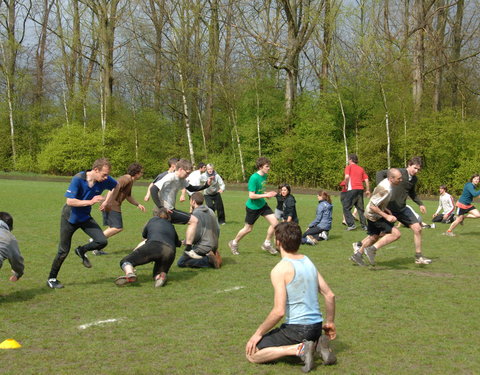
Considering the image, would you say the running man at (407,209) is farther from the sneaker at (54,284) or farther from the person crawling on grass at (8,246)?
the person crawling on grass at (8,246)

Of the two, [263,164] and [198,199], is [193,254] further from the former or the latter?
[263,164]

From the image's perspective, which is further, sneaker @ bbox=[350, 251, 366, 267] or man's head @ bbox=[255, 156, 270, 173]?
man's head @ bbox=[255, 156, 270, 173]

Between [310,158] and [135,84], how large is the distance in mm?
21288

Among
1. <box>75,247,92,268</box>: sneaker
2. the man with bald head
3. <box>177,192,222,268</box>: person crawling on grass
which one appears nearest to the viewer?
<box>75,247,92,268</box>: sneaker

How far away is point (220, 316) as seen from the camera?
645 centimetres

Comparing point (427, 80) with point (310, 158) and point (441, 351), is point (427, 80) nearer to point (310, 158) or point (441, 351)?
point (310, 158)

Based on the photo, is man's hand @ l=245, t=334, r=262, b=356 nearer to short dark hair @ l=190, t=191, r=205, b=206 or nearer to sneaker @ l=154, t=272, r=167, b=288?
sneaker @ l=154, t=272, r=167, b=288

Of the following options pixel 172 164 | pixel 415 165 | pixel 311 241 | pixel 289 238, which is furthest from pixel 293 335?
pixel 311 241

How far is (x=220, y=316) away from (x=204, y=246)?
286cm

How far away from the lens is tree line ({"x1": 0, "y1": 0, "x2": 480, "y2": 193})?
3177 centimetres

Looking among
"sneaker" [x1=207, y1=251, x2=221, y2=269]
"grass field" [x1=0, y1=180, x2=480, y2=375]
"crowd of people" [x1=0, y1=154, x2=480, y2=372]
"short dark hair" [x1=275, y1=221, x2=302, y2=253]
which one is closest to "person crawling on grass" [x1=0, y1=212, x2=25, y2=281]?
"crowd of people" [x1=0, y1=154, x2=480, y2=372]

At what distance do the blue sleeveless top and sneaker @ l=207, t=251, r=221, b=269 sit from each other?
4.59m

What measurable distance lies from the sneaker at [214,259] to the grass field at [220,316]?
9.0 inches

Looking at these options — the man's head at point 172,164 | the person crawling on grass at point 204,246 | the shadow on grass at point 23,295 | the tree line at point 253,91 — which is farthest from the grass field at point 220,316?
the tree line at point 253,91
